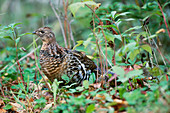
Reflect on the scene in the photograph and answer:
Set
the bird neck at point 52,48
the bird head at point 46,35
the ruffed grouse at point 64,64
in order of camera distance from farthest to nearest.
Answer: the bird head at point 46,35 < the bird neck at point 52,48 < the ruffed grouse at point 64,64

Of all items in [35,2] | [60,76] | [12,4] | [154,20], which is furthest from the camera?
[12,4]

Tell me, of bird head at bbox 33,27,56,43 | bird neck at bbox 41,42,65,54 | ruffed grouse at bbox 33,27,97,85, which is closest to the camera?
ruffed grouse at bbox 33,27,97,85

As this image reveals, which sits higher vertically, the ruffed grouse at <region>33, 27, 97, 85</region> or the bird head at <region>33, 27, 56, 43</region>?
the bird head at <region>33, 27, 56, 43</region>

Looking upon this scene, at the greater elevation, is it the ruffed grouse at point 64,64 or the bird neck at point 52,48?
the bird neck at point 52,48

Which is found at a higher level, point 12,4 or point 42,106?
point 12,4

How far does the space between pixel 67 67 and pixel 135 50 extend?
4.48 ft

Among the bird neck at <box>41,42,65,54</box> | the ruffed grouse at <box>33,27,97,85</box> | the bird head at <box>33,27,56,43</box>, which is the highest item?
the bird head at <box>33,27,56,43</box>

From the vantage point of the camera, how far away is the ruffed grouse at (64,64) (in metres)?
3.47

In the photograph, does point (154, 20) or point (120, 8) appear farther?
point (154, 20)

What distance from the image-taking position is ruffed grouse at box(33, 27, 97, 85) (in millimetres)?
3473

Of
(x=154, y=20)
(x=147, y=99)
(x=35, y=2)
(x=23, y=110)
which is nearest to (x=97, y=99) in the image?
(x=147, y=99)

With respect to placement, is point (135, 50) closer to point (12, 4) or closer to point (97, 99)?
point (97, 99)

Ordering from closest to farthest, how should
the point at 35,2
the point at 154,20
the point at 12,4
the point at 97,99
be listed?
the point at 97,99, the point at 154,20, the point at 35,2, the point at 12,4

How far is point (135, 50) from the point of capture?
2.47 m
